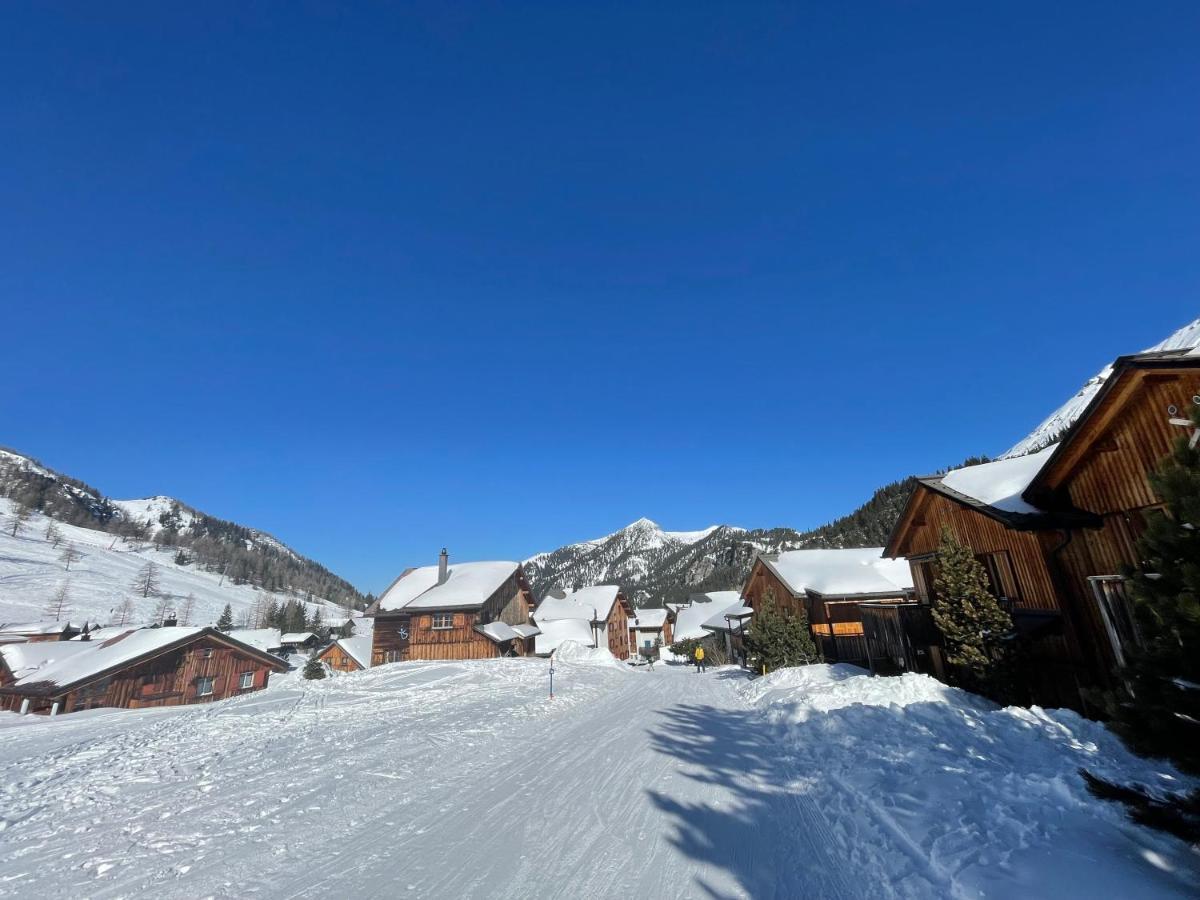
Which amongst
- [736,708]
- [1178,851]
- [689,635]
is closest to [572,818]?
[1178,851]

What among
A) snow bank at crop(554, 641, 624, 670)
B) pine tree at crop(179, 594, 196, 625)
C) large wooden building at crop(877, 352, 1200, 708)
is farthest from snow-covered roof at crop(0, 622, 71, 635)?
large wooden building at crop(877, 352, 1200, 708)

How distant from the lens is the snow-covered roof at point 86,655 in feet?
122

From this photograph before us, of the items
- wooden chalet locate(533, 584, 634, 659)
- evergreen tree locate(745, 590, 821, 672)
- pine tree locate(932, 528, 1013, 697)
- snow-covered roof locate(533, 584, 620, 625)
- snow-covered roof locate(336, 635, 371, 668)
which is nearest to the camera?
pine tree locate(932, 528, 1013, 697)

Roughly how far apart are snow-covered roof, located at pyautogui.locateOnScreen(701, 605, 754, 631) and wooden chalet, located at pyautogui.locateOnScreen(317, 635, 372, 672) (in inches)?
1453

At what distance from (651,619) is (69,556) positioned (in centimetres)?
14952

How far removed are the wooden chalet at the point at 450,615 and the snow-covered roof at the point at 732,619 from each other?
729 inches

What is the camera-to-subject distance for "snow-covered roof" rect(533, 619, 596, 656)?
182ft

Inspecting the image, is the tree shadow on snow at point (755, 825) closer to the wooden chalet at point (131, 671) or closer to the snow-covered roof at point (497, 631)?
the snow-covered roof at point (497, 631)

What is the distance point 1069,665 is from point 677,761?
31.5ft

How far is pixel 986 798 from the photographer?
6195 millimetres

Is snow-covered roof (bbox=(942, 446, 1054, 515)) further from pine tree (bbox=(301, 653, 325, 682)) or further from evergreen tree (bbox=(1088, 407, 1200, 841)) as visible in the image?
pine tree (bbox=(301, 653, 325, 682))

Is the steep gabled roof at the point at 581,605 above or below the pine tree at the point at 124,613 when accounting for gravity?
below

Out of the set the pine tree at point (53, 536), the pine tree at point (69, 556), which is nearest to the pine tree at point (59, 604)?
the pine tree at point (69, 556)

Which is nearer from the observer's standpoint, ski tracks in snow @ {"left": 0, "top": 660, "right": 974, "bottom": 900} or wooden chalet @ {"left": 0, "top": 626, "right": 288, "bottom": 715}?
ski tracks in snow @ {"left": 0, "top": 660, "right": 974, "bottom": 900}
